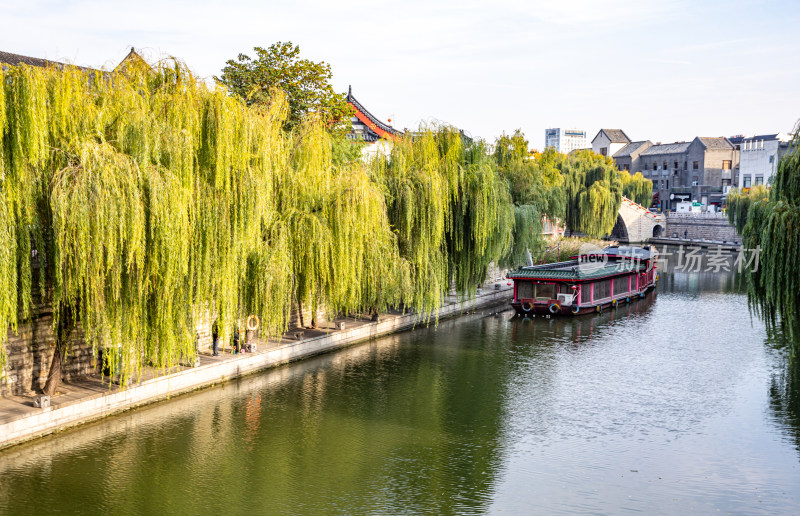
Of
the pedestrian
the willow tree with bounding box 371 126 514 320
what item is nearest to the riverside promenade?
the pedestrian

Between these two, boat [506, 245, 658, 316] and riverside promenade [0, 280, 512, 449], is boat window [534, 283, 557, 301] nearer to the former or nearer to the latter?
boat [506, 245, 658, 316]

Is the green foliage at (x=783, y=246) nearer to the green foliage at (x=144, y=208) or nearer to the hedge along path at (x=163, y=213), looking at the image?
the hedge along path at (x=163, y=213)

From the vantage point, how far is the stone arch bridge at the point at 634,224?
218 ft

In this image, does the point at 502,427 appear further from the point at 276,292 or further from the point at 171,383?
the point at 171,383

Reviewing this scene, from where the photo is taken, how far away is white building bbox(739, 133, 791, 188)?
70.9m

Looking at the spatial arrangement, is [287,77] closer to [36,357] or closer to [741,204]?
[36,357]

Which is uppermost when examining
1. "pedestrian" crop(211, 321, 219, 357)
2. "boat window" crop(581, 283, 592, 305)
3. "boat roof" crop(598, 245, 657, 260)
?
"boat roof" crop(598, 245, 657, 260)

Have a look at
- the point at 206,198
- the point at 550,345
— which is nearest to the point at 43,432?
the point at 206,198

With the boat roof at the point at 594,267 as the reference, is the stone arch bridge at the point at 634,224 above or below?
above

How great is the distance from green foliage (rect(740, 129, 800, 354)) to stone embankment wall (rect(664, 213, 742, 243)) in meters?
51.0

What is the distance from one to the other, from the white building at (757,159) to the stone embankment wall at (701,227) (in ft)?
27.0

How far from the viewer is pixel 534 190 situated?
111 feet

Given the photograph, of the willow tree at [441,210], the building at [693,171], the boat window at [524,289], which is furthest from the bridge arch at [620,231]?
the willow tree at [441,210]

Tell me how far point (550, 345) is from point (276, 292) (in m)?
10.2
